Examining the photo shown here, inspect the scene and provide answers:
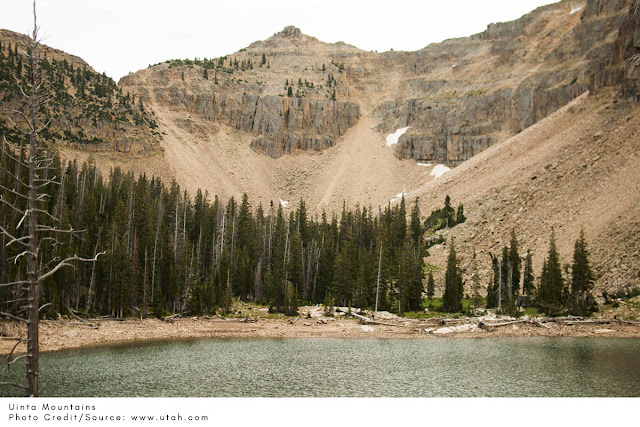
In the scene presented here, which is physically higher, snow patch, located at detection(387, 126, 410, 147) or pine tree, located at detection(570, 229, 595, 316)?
snow patch, located at detection(387, 126, 410, 147)

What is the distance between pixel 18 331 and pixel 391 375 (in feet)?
92.8

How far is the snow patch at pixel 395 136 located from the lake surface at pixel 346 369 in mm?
138541

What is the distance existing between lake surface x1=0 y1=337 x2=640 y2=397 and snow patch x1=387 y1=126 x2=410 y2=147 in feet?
455

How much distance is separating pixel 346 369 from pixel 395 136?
506 ft

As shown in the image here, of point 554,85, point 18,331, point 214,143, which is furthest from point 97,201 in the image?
point 554,85

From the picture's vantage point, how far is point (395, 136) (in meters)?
178

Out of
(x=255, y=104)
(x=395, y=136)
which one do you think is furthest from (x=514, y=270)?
(x=255, y=104)

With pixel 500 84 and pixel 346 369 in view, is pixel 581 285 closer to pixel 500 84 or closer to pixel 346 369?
pixel 346 369

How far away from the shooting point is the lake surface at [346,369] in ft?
81.9

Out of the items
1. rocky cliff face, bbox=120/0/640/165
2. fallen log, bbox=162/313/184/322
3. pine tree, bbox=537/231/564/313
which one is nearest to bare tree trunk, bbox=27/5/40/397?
fallen log, bbox=162/313/184/322

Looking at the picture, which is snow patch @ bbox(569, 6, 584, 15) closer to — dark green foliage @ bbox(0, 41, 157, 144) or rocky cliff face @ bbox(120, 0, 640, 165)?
rocky cliff face @ bbox(120, 0, 640, 165)

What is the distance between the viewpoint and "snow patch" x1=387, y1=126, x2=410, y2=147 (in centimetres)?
17569

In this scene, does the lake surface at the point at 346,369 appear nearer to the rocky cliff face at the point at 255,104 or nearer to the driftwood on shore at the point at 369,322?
the driftwood on shore at the point at 369,322

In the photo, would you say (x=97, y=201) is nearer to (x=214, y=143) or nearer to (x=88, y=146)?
(x=88, y=146)
